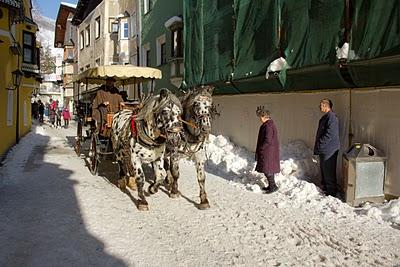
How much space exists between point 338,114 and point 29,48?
18.3 metres

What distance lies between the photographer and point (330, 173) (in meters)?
7.68

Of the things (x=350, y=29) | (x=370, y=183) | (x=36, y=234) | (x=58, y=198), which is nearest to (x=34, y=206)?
(x=58, y=198)

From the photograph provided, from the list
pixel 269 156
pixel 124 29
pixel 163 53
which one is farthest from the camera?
pixel 124 29

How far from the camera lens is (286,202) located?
742cm

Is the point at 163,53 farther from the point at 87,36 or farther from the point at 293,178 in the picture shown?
the point at 87,36

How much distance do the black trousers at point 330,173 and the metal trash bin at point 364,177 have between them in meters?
0.53

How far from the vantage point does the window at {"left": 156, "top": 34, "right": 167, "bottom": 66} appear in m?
21.4

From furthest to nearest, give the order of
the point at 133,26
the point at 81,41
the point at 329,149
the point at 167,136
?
the point at 81,41 < the point at 133,26 < the point at 329,149 < the point at 167,136

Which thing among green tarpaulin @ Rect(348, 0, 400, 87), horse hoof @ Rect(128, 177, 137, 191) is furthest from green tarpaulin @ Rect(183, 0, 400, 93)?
horse hoof @ Rect(128, 177, 137, 191)

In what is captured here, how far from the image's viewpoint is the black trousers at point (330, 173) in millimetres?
7660

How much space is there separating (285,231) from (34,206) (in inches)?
167

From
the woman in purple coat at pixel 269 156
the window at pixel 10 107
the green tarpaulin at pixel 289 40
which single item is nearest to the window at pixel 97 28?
the window at pixel 10 107

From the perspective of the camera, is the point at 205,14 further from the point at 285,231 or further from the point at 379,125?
the point at 285,231

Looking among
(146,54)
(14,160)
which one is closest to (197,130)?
(14,160)
